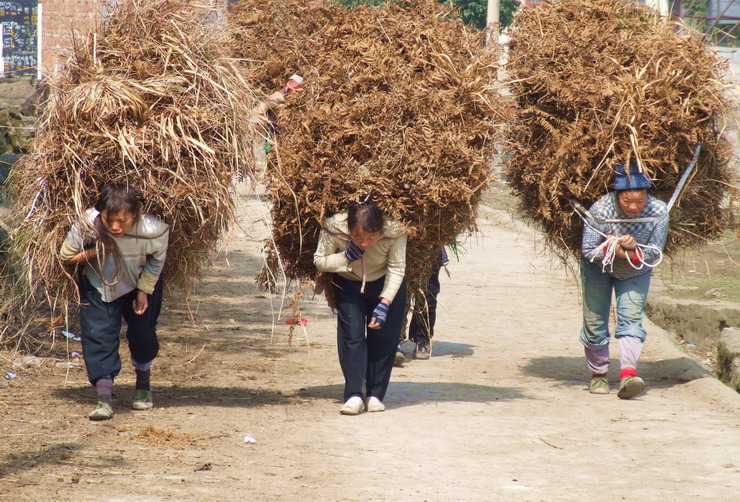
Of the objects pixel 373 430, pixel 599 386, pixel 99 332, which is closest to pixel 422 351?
pixel 599 386

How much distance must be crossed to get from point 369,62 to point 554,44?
1.39 meters

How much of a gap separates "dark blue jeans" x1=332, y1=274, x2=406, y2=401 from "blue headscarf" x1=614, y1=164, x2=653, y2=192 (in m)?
1.50

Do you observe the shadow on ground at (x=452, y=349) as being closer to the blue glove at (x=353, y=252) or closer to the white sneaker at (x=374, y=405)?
the white sneaker at (x=374, y=405)

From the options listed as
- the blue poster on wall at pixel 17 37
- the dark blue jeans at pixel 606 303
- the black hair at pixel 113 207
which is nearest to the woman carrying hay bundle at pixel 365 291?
the black hair at pixel 113 207

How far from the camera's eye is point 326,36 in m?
6.12

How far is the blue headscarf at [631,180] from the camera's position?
19.9 ft

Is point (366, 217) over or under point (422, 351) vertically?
over

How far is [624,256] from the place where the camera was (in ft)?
20.3

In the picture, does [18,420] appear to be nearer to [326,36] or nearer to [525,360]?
[326,36]

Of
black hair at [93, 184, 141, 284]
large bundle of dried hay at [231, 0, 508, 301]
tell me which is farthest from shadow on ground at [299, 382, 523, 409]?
black hair at [93, 184, 141, 284]

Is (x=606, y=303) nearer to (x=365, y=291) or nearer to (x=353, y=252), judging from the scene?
(x=365, y=291)

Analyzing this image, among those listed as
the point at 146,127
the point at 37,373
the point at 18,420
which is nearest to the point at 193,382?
the point at 37,373

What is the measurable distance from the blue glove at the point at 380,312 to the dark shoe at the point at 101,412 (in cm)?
160

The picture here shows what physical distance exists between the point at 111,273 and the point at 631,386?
333 centimetres
